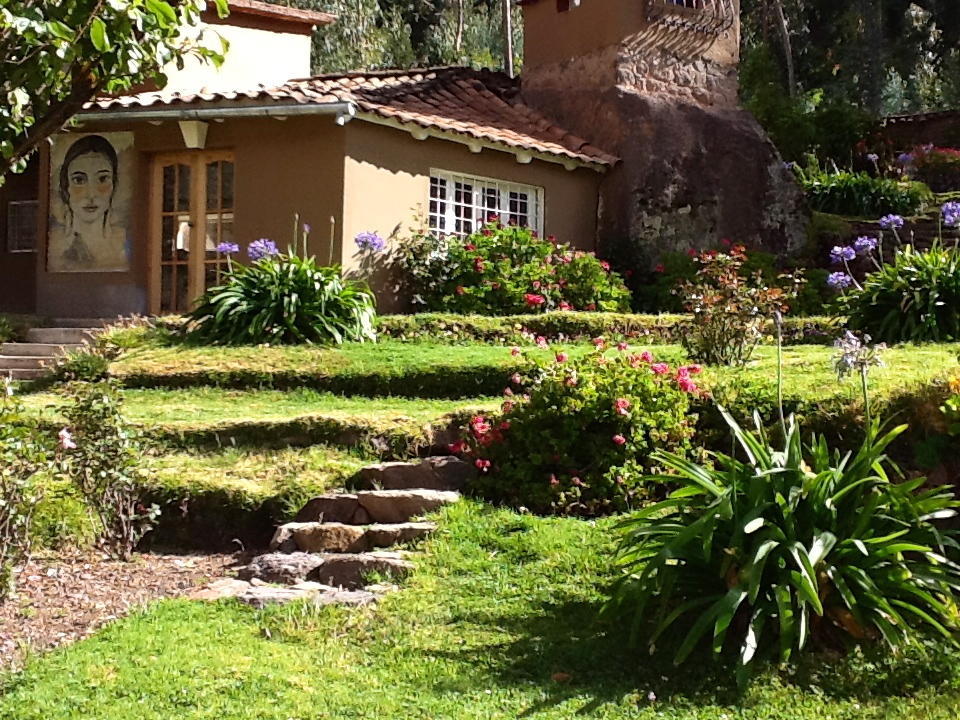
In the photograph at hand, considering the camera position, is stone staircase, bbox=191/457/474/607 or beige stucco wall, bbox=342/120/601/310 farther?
beige stucco wall, bbox=342/120/601/310

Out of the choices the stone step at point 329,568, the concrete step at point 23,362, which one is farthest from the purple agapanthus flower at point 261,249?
the stone step at point 329,568

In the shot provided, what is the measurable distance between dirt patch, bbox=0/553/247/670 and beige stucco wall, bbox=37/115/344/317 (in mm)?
6958

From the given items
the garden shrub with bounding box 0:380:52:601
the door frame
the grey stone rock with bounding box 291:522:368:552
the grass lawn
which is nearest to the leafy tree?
the garden shrub with bounding box 0:380:52:601

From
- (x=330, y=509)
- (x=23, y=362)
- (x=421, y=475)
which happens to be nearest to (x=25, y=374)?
(x=23, y=362)

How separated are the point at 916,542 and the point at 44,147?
13214 millimetres

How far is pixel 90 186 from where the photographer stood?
14.5 meters

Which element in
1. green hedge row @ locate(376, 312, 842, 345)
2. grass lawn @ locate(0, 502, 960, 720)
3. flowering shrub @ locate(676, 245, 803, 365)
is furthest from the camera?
green hedge row @ locate(376, 312, 842, 345)

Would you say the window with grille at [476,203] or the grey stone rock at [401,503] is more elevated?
the window with grille at [476,203]

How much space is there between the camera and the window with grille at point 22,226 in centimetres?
1658

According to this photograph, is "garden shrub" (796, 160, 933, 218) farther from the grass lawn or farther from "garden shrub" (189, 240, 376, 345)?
the grass lawn

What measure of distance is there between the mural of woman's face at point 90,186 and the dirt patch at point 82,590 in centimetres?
871

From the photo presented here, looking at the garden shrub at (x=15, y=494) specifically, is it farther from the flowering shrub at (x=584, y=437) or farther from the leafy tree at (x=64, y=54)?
the flowering shrub at (x=584, y=437)

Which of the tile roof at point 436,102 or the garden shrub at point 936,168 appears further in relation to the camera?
the garden shrub at point 936,168

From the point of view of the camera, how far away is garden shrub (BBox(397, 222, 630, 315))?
43.6 feet
